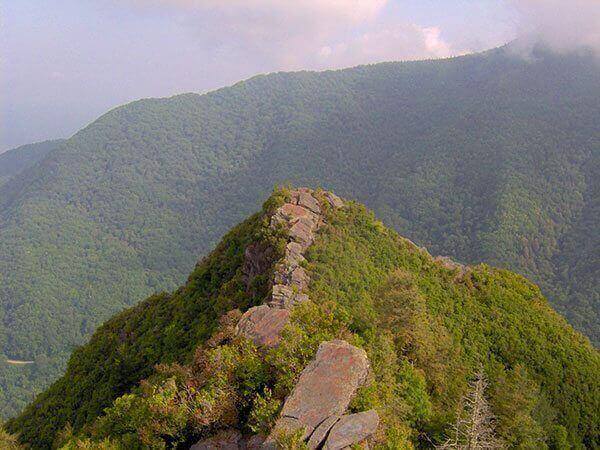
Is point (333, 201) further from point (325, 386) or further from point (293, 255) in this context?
point (325, 386)

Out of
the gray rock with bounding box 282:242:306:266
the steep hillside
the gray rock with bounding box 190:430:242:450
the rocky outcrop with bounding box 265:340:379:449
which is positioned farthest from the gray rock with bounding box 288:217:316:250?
the gray rock with bounding box 190:430:242:450

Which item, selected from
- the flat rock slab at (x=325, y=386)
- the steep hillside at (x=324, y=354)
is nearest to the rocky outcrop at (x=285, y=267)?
the steep hillside at (x=324, y=354)

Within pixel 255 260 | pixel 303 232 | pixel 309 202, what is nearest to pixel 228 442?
pixel 255 260

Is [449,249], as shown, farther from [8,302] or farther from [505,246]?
[8,302]

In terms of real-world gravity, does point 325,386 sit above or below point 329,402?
above

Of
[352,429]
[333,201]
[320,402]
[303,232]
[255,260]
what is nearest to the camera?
[352,429]

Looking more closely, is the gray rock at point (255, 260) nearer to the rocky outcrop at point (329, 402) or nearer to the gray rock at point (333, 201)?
the gray rock at point (333, 201)
